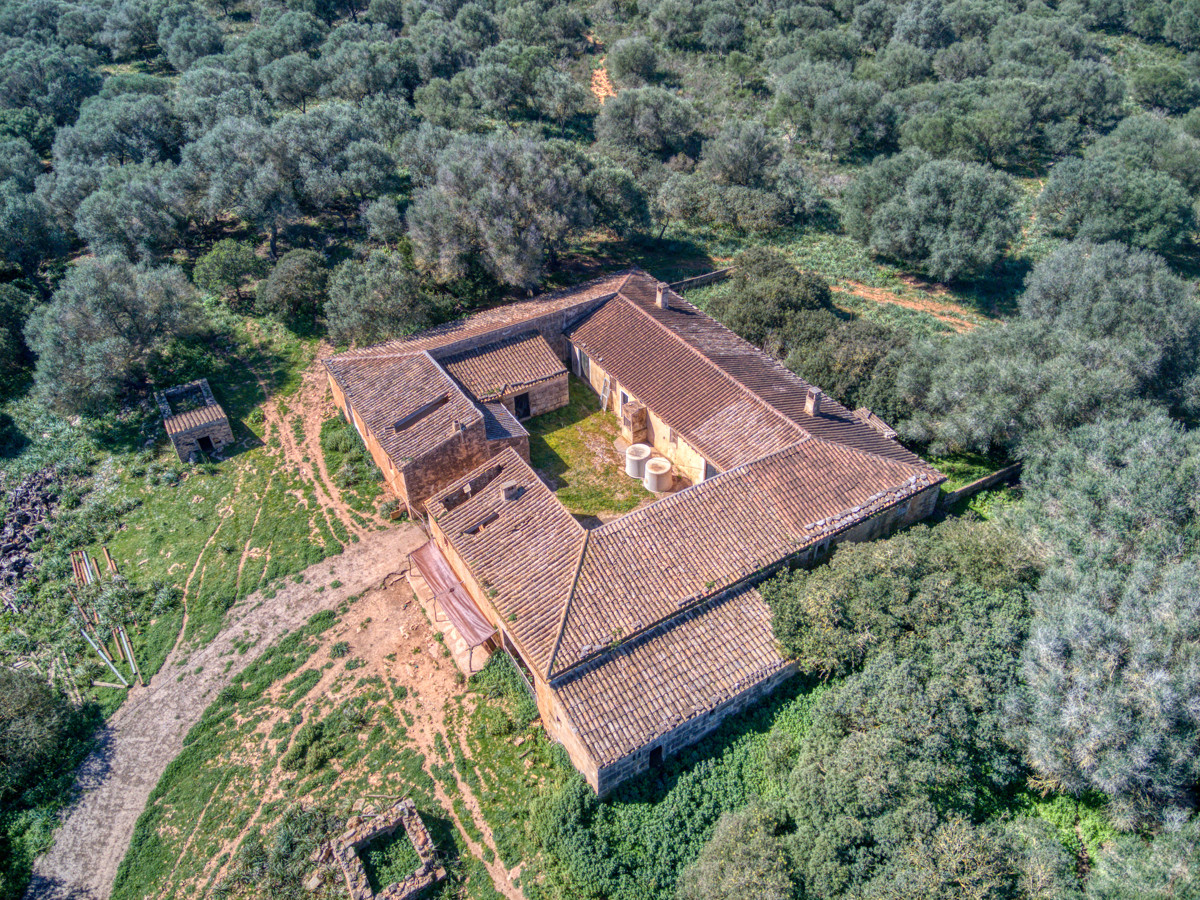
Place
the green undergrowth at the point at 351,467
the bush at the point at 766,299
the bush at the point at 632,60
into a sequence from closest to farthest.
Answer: the green undergrowth at the point at 351,467
the bush at the point at 766,299
the bush at the point at 632,60

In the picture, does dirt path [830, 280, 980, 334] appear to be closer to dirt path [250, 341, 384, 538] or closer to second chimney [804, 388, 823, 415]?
second chimney [804, 388, 823, 415]

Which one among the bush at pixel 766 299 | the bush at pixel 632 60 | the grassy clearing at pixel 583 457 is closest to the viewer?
the grassy clearing at pixel 583 457

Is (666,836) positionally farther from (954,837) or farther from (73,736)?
(73,736)

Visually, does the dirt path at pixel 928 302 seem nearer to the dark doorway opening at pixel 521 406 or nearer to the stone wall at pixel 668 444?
the stone wall at pixel 668 444

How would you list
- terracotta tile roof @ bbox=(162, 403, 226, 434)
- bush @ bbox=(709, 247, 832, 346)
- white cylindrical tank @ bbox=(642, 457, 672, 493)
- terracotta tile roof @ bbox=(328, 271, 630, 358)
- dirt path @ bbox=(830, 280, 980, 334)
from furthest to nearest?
dirt path @ bbox=(830, 280, 980, 334)
bush @ bbox=(709, 247, 832, 346)
terracotta tile roof @ bbox=(328, 271, 630, 358)
terracotta tile roof @ bbox=(162, 403, 226, 434)
white cylindrical tank @ bbox=(642, 457, 672, 493)

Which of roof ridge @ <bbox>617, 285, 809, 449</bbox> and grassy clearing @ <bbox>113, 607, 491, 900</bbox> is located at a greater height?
roof ridge @ <bbox>617, 285, 809, 449</bbox>

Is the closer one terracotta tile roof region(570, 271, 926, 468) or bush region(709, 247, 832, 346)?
terracotta tile roof region(570, 271, 926, 468)

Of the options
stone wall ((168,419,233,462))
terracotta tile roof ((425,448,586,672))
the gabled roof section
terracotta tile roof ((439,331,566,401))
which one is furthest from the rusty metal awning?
stone wall ((168,419,233,462))

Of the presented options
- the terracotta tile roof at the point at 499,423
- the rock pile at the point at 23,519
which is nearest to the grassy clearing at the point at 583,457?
the terracotta tile roof at the point at 499,423
